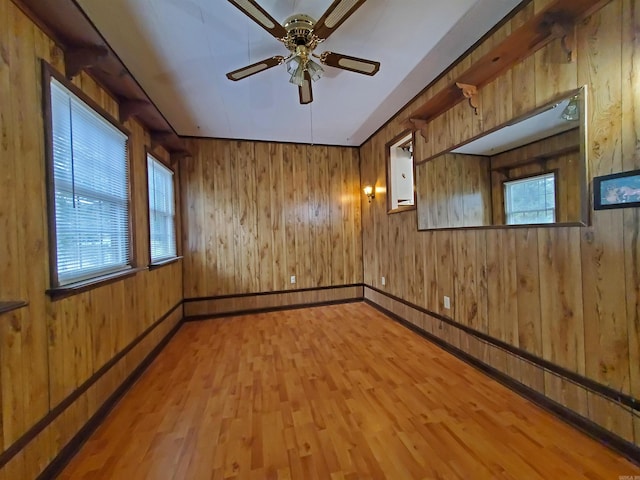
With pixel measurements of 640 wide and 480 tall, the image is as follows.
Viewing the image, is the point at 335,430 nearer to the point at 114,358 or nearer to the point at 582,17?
the point at 114,358

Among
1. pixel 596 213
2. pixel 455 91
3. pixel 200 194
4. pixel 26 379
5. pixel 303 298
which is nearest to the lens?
pixel 26 379

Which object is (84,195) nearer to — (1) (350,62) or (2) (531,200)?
(1) (350,62)

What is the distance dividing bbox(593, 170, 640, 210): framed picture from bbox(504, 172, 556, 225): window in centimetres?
23

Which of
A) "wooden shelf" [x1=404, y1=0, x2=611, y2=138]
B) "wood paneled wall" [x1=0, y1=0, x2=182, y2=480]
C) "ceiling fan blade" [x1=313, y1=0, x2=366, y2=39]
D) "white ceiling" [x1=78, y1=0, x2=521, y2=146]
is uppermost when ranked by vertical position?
"white ceiling" [x1=78, y1=0, x2=521, y2=146]

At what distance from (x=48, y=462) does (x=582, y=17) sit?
3.80 m

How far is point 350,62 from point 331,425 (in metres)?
2.51

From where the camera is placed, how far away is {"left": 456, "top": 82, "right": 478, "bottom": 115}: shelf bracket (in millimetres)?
2221

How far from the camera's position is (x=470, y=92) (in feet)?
7.36

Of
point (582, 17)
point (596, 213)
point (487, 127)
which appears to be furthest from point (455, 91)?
point (596, 213)

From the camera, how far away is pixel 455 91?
2.38 m

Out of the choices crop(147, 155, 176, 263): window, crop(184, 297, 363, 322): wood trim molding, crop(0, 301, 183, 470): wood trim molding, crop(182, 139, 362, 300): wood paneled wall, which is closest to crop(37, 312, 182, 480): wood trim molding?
crop(0, 301, 183, 470): wood trim molding

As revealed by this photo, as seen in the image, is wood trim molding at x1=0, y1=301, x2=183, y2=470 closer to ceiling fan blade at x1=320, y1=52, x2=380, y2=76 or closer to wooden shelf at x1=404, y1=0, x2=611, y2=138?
ceiling fan blade at x1=320, y1=52, x2=380, y2=76

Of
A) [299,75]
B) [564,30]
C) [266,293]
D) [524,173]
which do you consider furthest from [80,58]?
[266,293]

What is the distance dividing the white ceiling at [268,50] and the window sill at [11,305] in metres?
1.85
